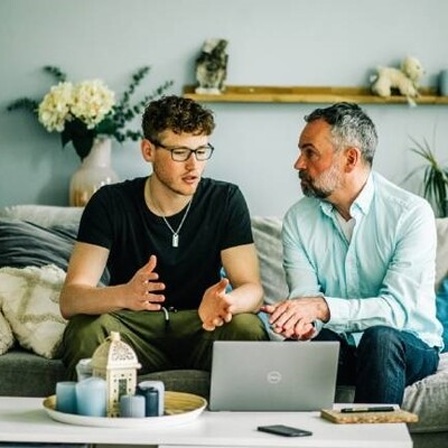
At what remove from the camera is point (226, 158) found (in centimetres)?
452

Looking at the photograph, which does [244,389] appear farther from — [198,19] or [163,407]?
[198,19]

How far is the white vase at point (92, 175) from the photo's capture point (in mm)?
4320

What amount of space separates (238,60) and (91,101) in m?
0.63

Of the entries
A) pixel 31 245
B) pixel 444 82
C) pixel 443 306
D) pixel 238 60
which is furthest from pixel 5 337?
pixel 444 82

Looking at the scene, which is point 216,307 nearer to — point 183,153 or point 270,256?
point 183,153

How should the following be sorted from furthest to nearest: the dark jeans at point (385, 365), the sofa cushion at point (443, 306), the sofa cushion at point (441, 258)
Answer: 1. the sofa cushion at point (441, 258)
2. the sofa cushion at point (443, 306)
3. the dark jeans at point (385, 365)

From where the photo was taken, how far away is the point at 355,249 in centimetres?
332

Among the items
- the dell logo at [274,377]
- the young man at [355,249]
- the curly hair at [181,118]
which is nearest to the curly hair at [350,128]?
the young man at [355,249]

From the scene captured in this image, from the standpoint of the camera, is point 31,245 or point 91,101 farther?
point 91,101

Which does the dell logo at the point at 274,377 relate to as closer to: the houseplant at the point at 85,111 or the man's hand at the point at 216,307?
the man's hand at the point at 216,307

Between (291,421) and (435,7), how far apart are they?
7.92 feet

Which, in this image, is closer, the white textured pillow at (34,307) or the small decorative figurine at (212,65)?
the white textured pillow at (34,307)

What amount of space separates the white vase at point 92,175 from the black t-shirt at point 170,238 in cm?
93

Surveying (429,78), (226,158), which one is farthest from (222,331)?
(429,78)
